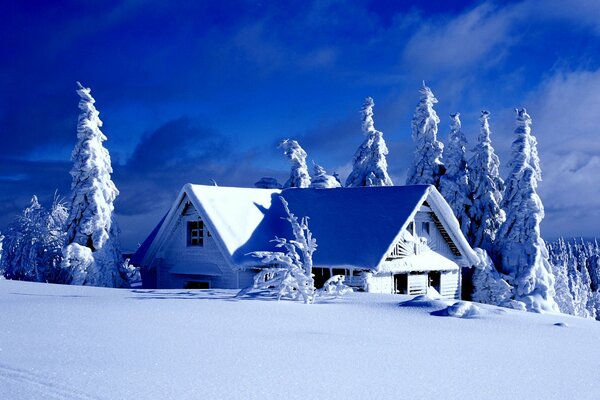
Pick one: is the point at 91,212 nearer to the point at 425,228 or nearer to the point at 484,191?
the point at 425,228

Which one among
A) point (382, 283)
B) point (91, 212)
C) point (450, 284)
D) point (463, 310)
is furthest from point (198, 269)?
point (463, 310)

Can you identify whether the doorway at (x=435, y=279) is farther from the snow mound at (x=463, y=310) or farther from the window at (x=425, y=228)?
the snow mound at (x=463, y=310)

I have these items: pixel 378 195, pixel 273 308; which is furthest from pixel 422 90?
pixel 273 308

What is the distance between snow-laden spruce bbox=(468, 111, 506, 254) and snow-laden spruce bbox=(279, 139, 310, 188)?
11.9 meters

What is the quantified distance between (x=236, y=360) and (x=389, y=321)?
18.8 ft

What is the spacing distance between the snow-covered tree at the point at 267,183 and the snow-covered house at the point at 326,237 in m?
6.85

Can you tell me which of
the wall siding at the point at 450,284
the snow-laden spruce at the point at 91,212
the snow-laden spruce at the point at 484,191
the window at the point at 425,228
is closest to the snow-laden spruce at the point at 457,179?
the snow-laden spruce at the point at 484,191

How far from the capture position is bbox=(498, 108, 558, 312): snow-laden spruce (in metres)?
34.5

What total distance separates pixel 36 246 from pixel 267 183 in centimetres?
1404

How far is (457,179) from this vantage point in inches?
1644

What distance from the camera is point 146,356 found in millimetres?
9047

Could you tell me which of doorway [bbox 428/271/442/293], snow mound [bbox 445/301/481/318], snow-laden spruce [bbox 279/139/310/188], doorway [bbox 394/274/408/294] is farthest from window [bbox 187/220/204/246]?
snow-laden spruce [bbox 279/139/310/188]

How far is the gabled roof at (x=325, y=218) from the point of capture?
25.5 meters

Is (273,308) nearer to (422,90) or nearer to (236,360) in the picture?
(236,360)
